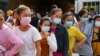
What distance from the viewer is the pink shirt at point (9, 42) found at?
5324mm

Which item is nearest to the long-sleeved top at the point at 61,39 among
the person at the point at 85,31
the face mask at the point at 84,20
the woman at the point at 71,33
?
the woman at the point at 71,33

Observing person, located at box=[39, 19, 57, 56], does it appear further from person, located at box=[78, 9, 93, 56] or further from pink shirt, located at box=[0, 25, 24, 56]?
person, located at box=[78, 9, 93, 56]

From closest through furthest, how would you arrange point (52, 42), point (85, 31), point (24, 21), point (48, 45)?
point (24, 21) < point (52, 42) < point (48, 45) < point (85, 31)

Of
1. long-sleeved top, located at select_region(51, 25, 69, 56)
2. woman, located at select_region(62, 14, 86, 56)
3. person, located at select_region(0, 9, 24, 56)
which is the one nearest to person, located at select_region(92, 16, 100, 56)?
woman, located at select_region(62, 14, 86, 56)

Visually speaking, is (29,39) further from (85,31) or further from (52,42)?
(85,31)

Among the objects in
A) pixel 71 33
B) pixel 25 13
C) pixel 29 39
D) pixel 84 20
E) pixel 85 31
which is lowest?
pixel 85 31

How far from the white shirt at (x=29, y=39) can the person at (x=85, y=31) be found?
2975 mm

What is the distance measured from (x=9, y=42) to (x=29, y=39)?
1.19ft

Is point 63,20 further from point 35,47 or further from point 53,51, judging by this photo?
point 35,47

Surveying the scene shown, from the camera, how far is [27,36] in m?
5.57

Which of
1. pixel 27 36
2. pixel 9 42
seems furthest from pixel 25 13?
pixel 9 42

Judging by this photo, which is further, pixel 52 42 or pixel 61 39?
pixel 61 39

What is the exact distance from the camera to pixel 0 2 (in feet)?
14.0

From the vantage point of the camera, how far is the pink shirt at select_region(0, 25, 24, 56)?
210 inches
